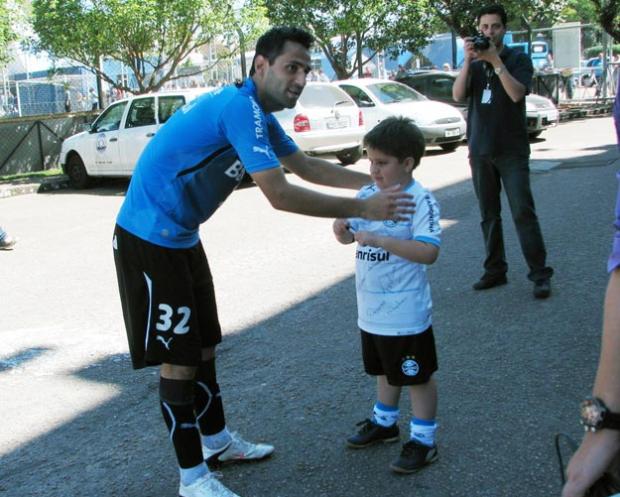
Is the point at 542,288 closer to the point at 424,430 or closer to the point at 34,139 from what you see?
the point at 424,430

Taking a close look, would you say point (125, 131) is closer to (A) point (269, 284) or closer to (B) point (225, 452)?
(A) point (269, 284)

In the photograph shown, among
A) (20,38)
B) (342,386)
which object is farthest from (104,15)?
(342,386)

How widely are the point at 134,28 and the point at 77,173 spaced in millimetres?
3425

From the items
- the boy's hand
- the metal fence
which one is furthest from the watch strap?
the metal fence

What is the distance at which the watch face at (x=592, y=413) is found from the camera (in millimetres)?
1663

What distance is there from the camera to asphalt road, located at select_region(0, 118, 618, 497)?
3.42 m

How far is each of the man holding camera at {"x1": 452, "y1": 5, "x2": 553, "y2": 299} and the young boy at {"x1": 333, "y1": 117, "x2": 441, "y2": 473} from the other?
2.64 m

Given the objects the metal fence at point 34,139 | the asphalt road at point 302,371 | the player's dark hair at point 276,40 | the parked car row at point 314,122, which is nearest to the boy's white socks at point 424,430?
the asphalt road at point 302,371

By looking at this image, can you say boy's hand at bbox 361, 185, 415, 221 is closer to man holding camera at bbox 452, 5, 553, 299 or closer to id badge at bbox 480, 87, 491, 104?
man holding camera at bbox 452, 5, 553, 299

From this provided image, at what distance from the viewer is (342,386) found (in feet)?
14.2

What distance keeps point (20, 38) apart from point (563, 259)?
1341 centimetres

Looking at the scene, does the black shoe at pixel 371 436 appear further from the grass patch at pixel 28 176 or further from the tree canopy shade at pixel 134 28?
the grass patch at pixel 28 176

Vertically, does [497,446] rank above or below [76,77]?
below

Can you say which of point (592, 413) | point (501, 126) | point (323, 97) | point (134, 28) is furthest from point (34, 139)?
point (592, 413)
